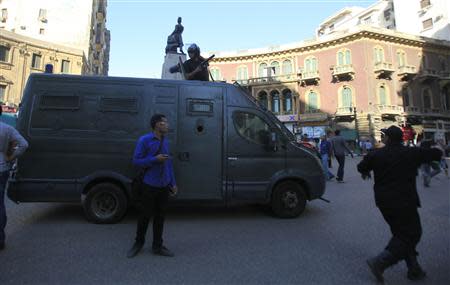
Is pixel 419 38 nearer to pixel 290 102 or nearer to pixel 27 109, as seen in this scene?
pixel 290 102

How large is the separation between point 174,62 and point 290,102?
31.4 m

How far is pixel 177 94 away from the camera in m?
5.57

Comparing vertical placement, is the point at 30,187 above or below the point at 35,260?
above

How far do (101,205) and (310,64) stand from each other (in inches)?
1507

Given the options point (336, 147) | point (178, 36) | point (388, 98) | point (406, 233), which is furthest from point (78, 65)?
point (406, 233)

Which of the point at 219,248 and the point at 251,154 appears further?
the point at 251,154

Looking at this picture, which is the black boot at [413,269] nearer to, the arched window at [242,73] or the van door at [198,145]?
the van door at [198,145]

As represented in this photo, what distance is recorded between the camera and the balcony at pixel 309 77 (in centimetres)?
3803

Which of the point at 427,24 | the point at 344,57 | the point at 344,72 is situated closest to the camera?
the point at 344,72

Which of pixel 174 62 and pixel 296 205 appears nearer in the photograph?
pixel 296 205

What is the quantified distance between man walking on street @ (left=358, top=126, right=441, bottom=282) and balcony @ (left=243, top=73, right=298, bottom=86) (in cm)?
3786

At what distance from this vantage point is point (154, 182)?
12.0ft

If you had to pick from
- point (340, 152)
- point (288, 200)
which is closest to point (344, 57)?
point (340, 152)

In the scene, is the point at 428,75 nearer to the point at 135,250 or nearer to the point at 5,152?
the point at 135,250
